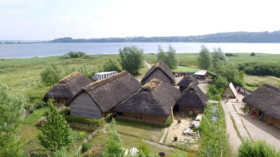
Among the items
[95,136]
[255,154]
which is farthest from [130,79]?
[255,154]

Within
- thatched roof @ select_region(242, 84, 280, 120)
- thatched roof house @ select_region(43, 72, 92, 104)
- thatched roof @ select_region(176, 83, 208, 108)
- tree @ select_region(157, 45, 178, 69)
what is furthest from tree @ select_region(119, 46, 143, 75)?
thatched roof @ select_region(242, 84, 280, 120)

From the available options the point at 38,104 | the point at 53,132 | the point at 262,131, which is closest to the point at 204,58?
the point at 262,131

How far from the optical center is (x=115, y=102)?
24.4 meters

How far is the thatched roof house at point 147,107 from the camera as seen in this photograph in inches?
854

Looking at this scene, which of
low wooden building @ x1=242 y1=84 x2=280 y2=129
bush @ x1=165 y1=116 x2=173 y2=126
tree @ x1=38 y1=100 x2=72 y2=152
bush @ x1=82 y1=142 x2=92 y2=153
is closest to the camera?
tree @ x1=38 y1=100 x2=72 y2=152

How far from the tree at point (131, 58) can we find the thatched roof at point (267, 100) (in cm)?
3118

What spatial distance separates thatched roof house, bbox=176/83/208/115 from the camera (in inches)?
974

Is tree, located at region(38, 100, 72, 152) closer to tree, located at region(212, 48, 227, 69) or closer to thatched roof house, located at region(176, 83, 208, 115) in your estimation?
thatched roof house, located at region(176, 83, 208, 115)

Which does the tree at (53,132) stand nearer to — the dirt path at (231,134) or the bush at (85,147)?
the bush at (85,147)

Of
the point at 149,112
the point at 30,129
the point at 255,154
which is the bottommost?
the point at 30,129

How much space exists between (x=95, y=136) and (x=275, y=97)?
21599 mm

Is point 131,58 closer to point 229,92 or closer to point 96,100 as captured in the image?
point 229,92

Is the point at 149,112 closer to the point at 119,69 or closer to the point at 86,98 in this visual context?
the point at 86,98

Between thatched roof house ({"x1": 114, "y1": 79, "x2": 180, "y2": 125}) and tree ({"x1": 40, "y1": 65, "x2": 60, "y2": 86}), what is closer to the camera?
thatched roof house ({"x1": 114, "y1": 79, "x2": 180, "y2": 125})
